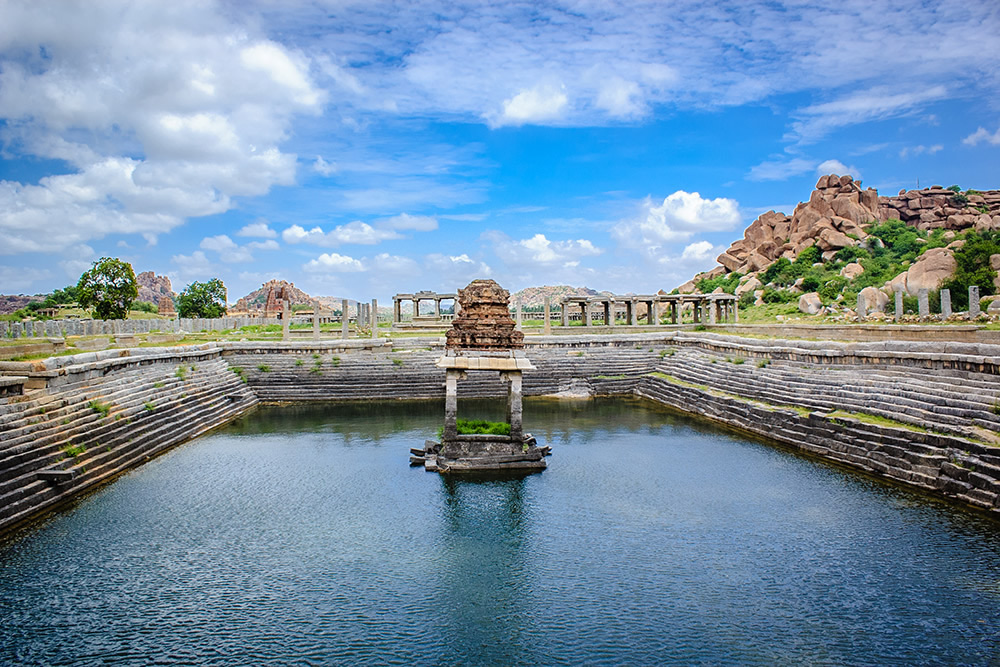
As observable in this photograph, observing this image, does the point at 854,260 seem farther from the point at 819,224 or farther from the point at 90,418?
the point at 90,418

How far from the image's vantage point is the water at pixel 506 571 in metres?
8.19

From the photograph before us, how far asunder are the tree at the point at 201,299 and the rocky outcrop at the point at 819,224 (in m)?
56.3

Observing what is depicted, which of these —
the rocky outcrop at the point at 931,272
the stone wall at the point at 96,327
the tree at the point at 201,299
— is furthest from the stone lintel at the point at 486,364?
the tree at the point at 201,299

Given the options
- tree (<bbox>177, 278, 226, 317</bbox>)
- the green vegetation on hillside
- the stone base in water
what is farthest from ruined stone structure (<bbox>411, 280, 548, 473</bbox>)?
tree (<bbox>177, 278, 226, 317</bbox>)

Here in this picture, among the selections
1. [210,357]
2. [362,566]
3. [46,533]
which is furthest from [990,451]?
[210,357]

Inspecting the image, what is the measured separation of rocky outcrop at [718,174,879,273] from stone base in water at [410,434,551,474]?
56.5 metres

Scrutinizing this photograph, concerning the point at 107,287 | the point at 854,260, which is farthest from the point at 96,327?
the point at 854,260

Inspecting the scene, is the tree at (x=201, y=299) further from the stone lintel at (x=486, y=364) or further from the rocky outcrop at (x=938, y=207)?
the rocky outcrop at (x=938, y=207)

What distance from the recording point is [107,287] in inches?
1563

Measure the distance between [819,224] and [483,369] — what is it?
200 ft

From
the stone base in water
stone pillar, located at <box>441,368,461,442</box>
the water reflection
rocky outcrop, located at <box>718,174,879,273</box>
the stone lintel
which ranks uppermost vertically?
rocky outcrop, located at <box>718,174,879,273</box>

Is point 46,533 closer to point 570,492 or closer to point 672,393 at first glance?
point 570,492

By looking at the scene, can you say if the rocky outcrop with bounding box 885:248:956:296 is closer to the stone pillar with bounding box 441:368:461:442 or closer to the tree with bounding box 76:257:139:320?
the stone pillar with bounding box 441:368:461:442

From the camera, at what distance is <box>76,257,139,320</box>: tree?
3947 cm
